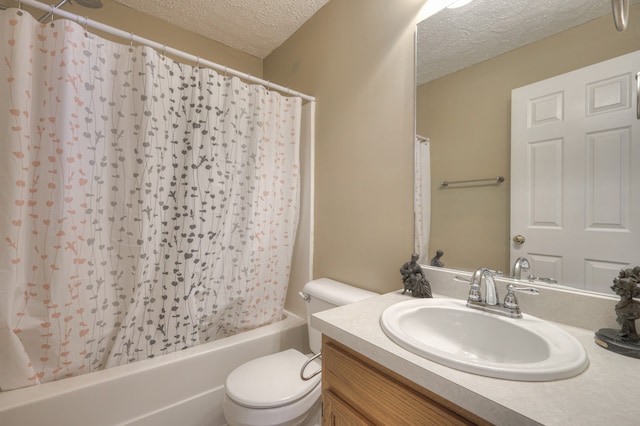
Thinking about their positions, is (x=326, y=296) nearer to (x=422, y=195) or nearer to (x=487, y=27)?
(x=422, y=195)

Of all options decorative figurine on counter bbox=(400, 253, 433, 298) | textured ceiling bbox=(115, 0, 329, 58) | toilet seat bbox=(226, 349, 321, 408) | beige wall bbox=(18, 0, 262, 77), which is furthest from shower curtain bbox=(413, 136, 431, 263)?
beige wall bbox=(18, 0, 262, 77)

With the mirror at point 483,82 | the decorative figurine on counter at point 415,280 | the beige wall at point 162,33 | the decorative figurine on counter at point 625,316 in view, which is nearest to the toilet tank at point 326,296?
the decorative figurine on counter at point 415,280

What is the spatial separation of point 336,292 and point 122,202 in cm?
110

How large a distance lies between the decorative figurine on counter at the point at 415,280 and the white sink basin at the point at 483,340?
0.06 meters

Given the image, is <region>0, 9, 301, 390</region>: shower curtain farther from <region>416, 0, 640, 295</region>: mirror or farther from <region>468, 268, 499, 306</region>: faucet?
<region>468, 268, 499, 306</region>: faucet

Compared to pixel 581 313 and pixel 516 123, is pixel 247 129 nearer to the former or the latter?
pixel 516 123

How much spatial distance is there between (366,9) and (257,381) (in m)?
1.90

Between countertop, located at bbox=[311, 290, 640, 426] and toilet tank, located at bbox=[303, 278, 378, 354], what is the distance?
2.05ft

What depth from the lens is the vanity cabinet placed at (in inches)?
21.8

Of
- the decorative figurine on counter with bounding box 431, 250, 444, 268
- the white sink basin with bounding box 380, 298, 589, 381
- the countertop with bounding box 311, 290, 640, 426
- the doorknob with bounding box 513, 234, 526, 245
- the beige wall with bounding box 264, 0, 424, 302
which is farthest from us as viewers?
the beige wall with bounding box 264, 0, 424, 302

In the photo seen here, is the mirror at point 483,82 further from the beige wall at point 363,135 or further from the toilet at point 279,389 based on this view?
the toilet at point 279,389

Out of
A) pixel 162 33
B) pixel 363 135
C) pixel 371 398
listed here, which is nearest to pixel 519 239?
pixel 371 398

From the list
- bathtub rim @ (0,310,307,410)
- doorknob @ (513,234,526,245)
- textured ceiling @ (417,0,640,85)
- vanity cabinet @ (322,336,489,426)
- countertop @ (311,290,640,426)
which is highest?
textured ceiling @ (417,0,640,85)

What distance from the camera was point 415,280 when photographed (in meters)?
1.05
